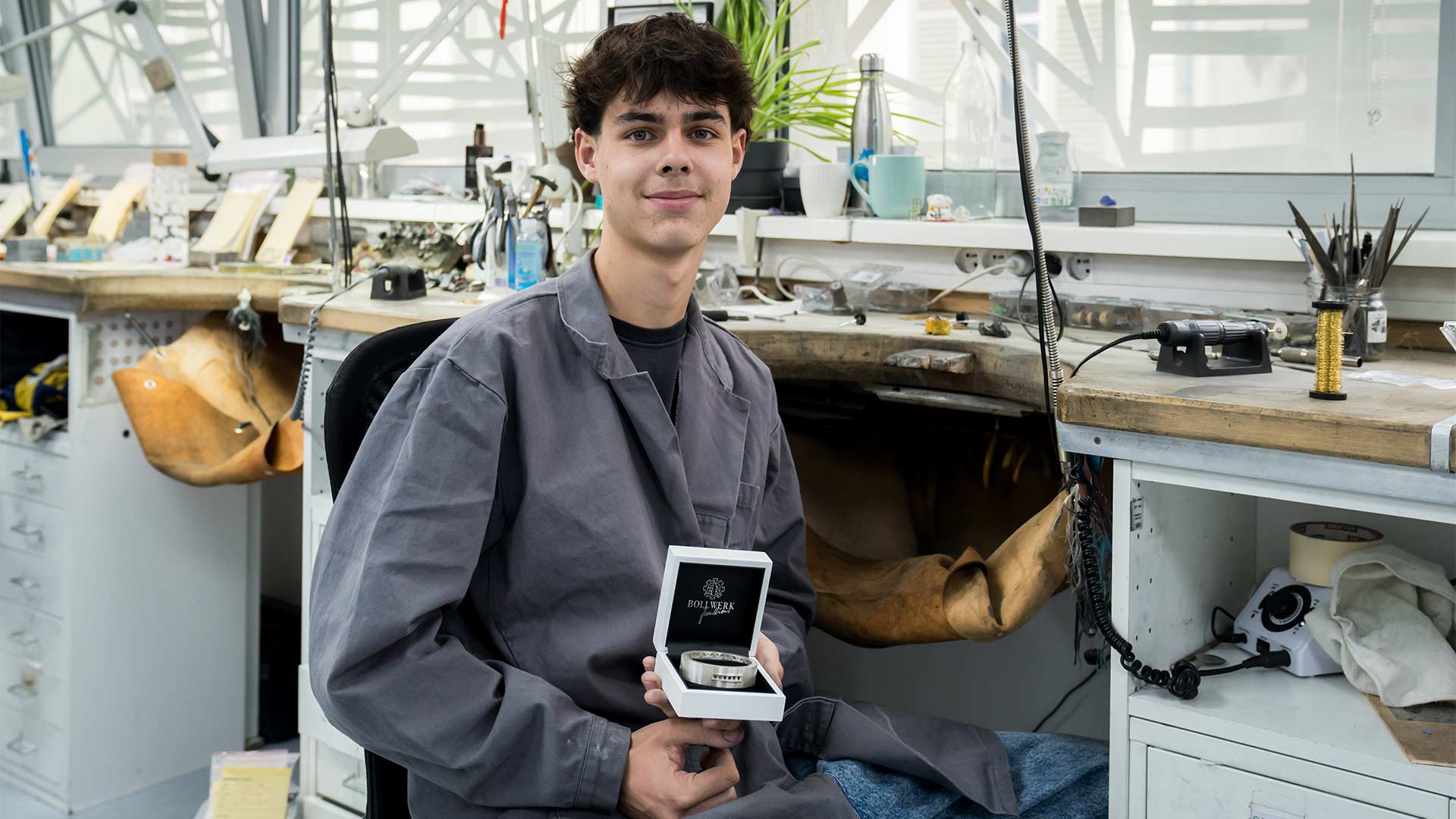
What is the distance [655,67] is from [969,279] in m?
0.92

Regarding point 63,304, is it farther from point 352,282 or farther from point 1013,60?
point 1013,60

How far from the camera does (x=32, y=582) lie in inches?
98.7

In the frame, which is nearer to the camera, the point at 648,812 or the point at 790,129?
the point at 648,812

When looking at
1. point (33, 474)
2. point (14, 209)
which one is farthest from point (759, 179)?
point (14, 209)

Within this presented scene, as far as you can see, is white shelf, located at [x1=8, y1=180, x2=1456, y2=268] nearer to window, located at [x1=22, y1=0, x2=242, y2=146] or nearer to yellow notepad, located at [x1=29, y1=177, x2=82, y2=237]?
yellow notepad, located at [x1=29, y1=177, x2=82, y2=237]

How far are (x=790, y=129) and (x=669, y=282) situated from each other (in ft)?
4.38

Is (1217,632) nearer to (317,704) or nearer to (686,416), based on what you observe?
(686,416)

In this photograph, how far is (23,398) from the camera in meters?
2.52

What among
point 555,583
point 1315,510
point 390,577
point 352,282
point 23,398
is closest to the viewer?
point 390,577

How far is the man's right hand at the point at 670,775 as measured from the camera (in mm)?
1149

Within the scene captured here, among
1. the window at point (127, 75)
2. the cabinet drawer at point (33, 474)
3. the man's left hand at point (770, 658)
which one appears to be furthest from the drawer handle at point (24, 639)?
the man's left hand at point (770, 658)

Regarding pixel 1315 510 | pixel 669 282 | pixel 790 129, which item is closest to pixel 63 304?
pixel 790 129

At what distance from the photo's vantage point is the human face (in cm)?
128

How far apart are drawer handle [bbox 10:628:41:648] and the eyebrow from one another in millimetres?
1893
